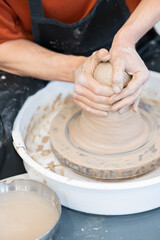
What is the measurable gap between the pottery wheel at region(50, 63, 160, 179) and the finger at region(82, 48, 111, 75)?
20mm

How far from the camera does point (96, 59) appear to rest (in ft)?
4.85

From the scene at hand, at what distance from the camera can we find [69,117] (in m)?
1.77

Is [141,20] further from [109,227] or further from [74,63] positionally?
[109,227]

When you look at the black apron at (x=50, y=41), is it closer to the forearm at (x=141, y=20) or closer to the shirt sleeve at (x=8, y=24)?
the shirt sleeve at (x=8, y=24)

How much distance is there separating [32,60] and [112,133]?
0.61 metres

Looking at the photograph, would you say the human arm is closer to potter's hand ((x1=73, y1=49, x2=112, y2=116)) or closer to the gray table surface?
potter's hand ((x1=73, y1=49, x2=112, y2=116))

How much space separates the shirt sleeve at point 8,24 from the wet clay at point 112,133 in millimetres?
595

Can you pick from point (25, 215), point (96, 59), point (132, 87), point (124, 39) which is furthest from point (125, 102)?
point (25, 215)

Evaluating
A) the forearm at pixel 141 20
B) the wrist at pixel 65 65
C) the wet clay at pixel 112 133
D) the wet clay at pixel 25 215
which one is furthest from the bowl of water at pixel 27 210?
the forearm at pixel 141 20

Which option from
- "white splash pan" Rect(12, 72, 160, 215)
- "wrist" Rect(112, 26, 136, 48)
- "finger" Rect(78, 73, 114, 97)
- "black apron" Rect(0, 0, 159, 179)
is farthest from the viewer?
"black apron" Rect(0, 0, 159, 179)

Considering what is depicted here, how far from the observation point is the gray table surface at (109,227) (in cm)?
144

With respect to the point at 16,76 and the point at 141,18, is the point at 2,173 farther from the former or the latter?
the point at 141,18

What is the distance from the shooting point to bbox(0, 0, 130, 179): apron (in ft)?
5.81

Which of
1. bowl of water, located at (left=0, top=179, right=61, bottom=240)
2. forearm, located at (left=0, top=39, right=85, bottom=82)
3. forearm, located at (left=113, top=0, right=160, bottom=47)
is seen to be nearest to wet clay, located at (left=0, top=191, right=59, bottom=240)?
bowl of water, located at (left=0, top=179, right=61, bottom=240)
